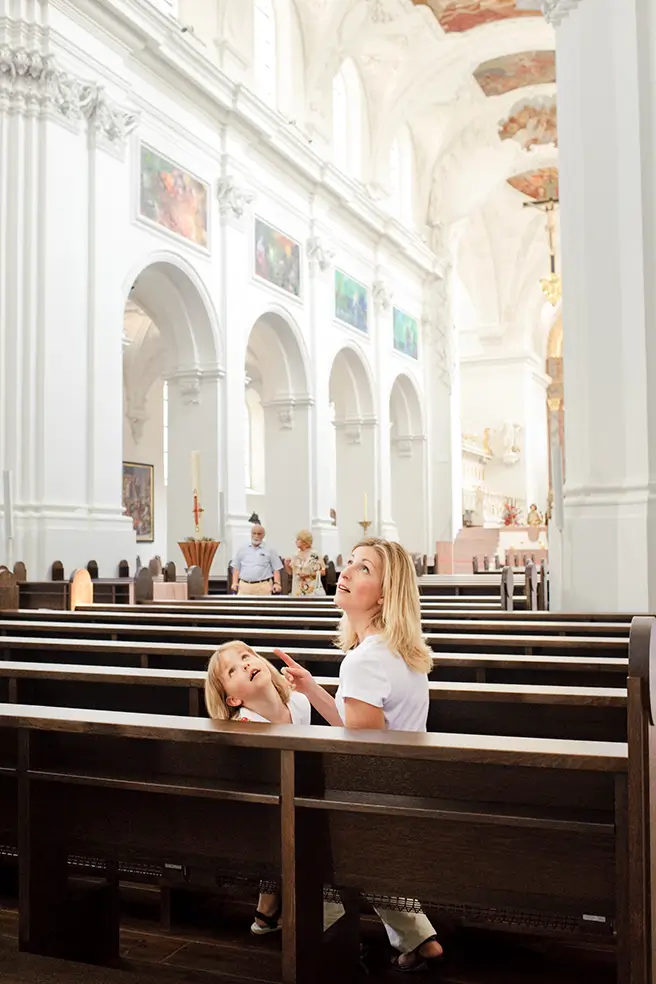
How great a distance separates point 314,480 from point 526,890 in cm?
1538

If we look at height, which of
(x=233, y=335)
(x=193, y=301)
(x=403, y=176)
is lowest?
(x=233, y=335)

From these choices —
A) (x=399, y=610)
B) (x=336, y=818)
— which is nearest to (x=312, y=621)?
(x=399, y=610)

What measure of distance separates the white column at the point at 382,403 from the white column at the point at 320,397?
2587 mm

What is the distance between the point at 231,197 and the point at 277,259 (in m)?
1.92

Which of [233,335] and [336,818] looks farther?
[233,335]

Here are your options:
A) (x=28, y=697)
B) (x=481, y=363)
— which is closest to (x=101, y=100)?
(x=28, y=697)

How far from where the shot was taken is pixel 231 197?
14.6m

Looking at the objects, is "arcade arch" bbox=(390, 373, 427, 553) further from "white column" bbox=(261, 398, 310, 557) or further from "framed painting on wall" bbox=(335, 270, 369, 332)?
"white column" bbox=(261, 398, 310, 557)

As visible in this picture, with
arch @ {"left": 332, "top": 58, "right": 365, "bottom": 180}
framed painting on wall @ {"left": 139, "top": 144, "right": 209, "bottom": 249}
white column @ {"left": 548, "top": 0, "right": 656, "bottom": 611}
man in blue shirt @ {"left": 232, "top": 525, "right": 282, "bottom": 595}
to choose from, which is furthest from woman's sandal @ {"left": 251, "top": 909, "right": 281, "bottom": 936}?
arch @ {"left": 332, "top": 58, "right": 365, "bottom": 180}

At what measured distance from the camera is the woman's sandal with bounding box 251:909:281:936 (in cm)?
285

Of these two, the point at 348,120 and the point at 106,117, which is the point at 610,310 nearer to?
the point at 106,117

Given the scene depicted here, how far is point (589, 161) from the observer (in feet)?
23.3

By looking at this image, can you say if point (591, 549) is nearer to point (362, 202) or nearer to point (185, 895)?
point (185, 895)

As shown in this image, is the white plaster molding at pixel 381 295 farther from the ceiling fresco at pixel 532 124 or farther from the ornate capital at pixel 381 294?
the ceiling fresco at pixel 532 124
